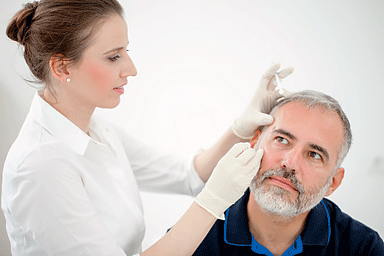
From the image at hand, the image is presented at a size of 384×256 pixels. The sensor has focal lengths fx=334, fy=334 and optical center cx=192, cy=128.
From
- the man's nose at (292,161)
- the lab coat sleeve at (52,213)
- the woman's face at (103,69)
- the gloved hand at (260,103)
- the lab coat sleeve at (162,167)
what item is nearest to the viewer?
the lab coat sleeve at (52,213)

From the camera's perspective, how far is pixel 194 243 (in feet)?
3.75

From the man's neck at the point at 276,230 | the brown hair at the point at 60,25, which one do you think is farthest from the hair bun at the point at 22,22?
the man's neck at the point at 276,230

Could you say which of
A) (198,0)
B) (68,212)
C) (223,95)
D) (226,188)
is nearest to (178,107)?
(223,95)

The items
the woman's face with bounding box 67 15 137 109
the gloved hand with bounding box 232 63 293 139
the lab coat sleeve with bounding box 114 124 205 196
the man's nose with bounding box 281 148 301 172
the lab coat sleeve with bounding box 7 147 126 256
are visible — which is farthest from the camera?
the lab coat sleeve with bounding box 114 124 205 196

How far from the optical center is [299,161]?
4.19 ft

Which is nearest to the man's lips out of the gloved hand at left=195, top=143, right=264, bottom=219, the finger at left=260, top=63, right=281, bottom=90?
the gloved hand at left=195, top=143, right=264, bottom=219

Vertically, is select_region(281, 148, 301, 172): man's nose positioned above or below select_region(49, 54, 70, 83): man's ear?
above

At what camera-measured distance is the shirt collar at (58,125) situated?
1197 millimetres

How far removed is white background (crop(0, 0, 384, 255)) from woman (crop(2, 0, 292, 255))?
2.90ft

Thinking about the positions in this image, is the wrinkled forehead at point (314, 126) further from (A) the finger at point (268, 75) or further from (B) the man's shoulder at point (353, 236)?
(B) the man's shoulder at point (353, 236)

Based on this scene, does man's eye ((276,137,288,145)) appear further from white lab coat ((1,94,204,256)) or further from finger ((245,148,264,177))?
white lab coat ((1,94,204,256))

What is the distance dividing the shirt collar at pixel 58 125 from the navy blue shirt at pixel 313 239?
67cm

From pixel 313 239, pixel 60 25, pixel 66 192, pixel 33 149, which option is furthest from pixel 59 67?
pixel 313 239

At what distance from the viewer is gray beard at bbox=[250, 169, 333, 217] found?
128 cm
